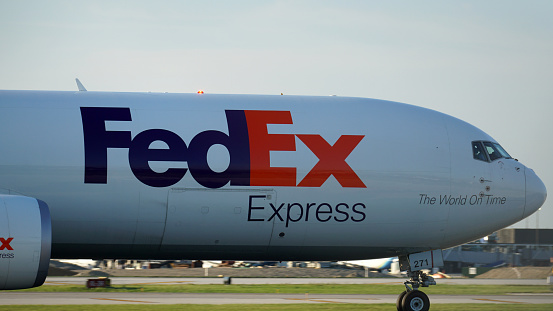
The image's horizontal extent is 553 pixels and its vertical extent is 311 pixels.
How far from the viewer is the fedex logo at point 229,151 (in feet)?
57.0

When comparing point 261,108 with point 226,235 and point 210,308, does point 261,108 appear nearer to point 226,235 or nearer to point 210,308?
point 226,235

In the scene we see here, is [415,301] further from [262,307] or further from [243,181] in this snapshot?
[262,307]

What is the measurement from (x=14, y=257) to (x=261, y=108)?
649 centimetres

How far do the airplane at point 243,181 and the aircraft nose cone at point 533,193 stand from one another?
3 centimetres

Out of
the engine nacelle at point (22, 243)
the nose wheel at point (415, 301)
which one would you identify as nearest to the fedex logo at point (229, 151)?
the engine nacelle at point (22, 243)

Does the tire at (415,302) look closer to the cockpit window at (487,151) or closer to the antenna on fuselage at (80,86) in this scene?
the cockpit window at (487,151)

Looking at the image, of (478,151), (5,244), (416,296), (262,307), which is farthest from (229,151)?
(262,307)

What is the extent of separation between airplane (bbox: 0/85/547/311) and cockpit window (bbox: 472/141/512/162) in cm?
4

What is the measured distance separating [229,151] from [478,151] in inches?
247

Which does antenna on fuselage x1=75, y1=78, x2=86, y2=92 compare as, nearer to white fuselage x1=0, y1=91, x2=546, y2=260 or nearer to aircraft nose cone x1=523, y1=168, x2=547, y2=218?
white fuselage x1=0, y1=91, x2=546, y2=260

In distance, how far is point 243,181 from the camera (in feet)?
58.1

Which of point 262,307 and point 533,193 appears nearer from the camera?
point 533,193

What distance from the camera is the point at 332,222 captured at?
18.3 meters

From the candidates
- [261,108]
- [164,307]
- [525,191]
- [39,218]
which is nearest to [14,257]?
[39,218]
